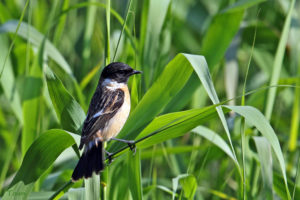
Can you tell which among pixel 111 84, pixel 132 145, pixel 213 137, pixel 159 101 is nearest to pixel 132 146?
pixel 132 145

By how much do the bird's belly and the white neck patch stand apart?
0.70 feet

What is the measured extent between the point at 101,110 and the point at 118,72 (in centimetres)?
28

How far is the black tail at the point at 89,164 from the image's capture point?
6.91 ft

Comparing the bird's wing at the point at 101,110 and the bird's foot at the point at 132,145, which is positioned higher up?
the bird's wing at the point at 101,110

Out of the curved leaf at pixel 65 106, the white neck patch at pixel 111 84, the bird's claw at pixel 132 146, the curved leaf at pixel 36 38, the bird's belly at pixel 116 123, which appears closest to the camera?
the bird's claw at pixel 132 146

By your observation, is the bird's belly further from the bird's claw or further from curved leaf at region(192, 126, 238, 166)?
curved leaf at region(192, 126, 238, 166)

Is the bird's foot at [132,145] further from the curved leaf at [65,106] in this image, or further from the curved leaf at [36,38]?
the curved leaf at [36,38]

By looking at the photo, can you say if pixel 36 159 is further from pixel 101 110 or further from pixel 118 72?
pixel 118 72

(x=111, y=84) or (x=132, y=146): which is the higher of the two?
(x=111, y=84)

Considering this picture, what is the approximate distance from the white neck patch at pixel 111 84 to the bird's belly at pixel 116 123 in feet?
0.70

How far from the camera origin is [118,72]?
278 centimetres

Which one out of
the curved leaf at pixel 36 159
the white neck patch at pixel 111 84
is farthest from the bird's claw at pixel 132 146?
the white neck patch at pixel 111 84

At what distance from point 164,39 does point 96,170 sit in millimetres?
1624

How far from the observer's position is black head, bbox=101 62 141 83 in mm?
2590
